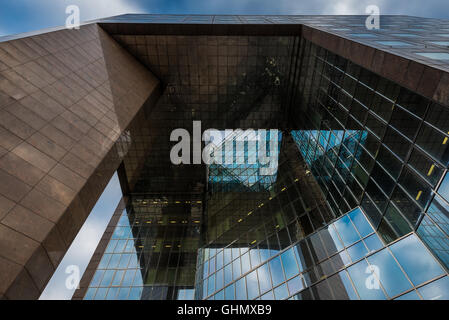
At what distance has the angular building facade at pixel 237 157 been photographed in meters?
9.23

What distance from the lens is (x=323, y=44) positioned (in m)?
17.6

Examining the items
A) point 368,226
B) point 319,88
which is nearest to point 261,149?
point 319,88

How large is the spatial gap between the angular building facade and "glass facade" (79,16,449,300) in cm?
12

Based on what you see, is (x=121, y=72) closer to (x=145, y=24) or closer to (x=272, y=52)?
(x=145, y=24)

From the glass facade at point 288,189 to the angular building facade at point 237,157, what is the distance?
0.39 feet

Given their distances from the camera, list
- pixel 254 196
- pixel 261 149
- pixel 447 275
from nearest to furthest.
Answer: pixel 447 275 < pixel 254 196 < pixel 261 149

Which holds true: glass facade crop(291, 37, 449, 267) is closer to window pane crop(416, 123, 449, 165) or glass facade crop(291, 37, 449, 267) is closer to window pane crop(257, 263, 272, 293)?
window pane crop(416, 123, 449, 165)

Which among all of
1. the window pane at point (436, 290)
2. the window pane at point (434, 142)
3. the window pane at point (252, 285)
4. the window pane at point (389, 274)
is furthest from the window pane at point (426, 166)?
the window pane at point (252, 285)

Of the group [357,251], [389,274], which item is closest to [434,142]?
[389,274]

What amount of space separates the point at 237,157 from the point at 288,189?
35.1 feet

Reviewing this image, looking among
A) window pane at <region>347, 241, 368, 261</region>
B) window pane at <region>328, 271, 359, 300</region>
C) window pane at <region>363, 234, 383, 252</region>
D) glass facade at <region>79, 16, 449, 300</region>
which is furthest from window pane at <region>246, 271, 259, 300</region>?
window pane at <region>363, 234, 383, 252</region>

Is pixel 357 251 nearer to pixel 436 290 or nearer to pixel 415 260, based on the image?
pixel 415 260
